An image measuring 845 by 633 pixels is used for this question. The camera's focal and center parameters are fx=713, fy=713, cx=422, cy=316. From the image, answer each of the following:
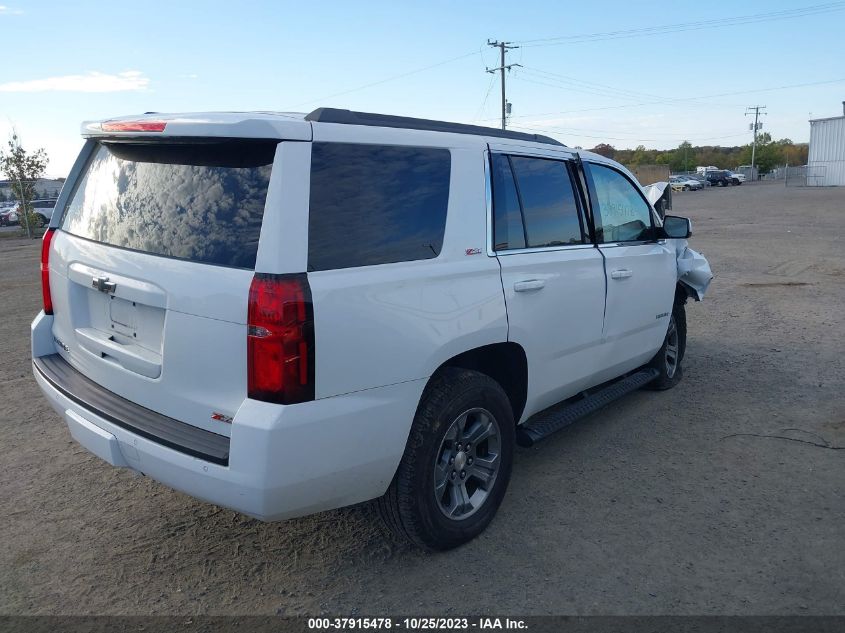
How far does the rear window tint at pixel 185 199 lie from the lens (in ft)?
8.98

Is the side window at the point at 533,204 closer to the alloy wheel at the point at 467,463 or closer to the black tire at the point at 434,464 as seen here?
the black tire at the point at 434,464

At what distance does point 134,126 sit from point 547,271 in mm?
2147

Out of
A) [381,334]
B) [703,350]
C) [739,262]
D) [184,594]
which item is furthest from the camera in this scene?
[739,262]

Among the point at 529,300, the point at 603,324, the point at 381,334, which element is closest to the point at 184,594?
the point at 381,334

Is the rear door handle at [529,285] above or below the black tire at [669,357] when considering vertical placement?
above

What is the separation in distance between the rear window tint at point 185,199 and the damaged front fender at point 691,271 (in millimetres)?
4081

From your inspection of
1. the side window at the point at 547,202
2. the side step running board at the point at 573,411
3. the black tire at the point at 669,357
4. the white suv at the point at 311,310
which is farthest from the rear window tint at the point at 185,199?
the black tire at the point at 669,357

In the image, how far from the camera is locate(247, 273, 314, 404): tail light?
2.59 meters

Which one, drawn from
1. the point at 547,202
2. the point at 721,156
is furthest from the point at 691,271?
the point at 721,156

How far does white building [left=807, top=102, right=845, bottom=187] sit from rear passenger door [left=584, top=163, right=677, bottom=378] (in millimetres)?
59586

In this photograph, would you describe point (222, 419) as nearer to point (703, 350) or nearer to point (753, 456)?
point (753, 456)

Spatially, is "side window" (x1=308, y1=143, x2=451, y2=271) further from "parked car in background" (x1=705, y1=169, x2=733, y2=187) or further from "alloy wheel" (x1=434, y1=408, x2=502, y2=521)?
"parked car in background" (x1=705, y1=169, x2=733, y2=187)

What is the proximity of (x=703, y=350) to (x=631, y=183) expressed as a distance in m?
2.66

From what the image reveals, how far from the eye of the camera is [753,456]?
450 centimetres
